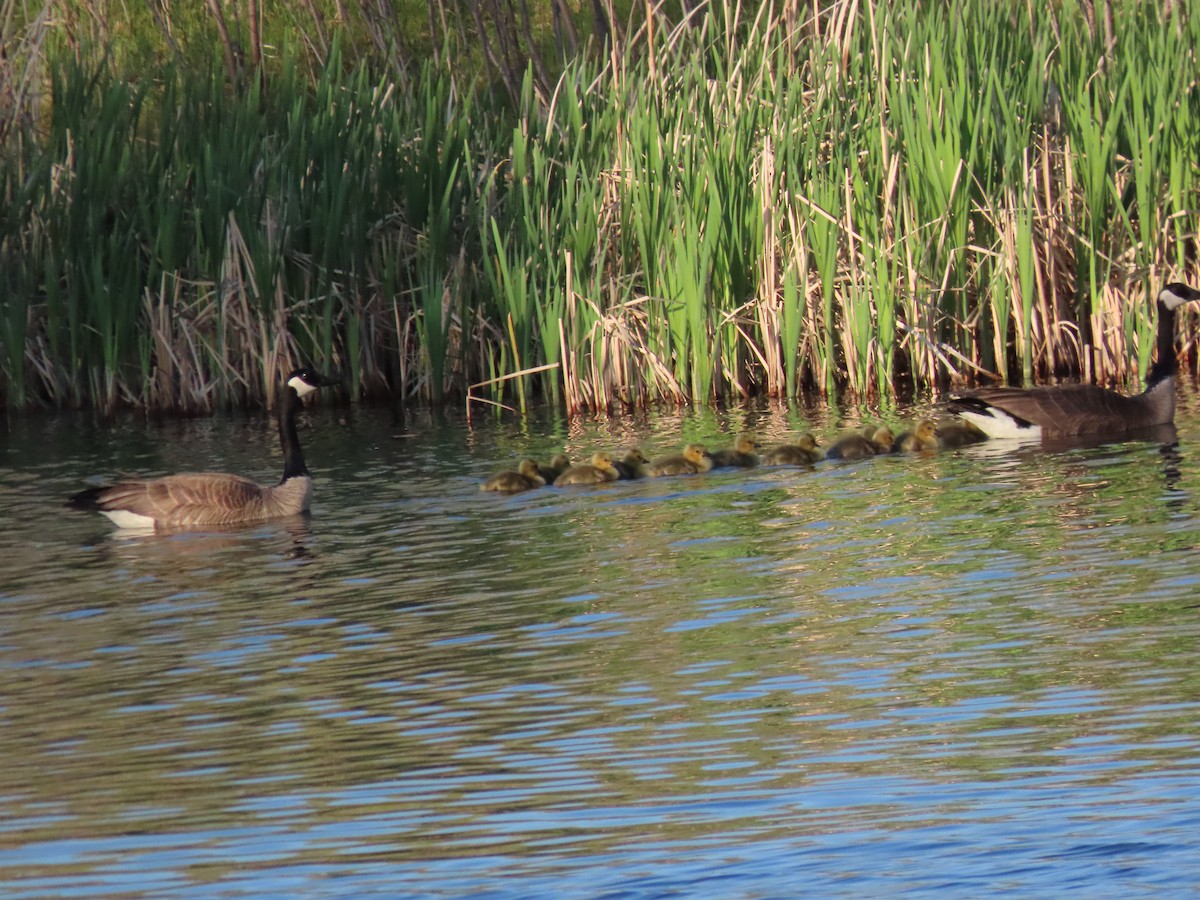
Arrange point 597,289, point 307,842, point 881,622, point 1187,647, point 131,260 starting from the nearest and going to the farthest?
point 307,842 → point 1187,647 → point 881,622 → point 597,289 → point 131,260

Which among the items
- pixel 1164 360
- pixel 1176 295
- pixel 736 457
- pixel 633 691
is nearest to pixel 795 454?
pixel 736 457

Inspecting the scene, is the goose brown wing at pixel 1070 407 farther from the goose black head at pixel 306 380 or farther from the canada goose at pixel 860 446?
the goose black head at pixel 306 380

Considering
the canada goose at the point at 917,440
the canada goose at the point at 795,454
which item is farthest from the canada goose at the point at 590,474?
the canada goose at the point at 917,440

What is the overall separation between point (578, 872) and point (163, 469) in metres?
9.68

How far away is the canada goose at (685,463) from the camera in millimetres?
12016

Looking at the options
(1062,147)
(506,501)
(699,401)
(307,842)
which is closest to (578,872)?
(307,842)

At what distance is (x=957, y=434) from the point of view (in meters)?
12.9

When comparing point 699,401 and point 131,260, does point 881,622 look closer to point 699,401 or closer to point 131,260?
point 699,401

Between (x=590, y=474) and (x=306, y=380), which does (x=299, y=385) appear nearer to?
(x=306, y=380)

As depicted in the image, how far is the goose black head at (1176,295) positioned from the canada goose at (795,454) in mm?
2867

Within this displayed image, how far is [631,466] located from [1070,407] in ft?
9.03

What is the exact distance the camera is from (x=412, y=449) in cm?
1407

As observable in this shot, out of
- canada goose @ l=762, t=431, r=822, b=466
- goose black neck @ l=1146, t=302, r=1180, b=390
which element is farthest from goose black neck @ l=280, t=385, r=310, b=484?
goose black neck @ l=1146, t=302, r=1180, b=390

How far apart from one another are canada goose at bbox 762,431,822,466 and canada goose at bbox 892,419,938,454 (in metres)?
0.55
